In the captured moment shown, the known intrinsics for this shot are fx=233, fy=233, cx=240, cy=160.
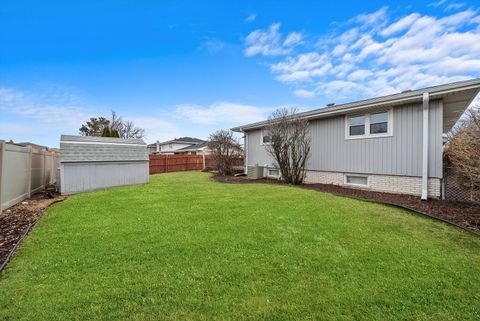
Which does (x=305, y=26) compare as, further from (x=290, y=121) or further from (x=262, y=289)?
(x=262, y=289)

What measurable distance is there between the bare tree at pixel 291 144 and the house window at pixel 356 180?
1873 mm

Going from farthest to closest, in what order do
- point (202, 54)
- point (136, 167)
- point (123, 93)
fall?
point (123, 93) → point (202, 54) → point (136, 167)

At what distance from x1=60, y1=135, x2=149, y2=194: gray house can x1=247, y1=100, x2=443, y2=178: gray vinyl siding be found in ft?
28.4

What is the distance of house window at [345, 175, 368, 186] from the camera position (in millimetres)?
9047

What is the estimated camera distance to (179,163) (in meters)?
21.5

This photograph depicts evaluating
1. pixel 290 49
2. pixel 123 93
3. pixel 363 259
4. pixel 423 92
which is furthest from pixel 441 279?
pixel 123 93

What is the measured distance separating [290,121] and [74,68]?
1154cm

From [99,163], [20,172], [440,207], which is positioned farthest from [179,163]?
[440,207]

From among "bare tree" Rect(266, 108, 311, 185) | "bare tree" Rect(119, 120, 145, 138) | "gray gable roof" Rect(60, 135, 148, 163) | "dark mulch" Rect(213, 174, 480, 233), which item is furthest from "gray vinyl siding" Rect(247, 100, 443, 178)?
"bare tree" Rect(119, 120, 145, 138)

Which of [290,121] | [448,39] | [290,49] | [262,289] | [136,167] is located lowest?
[262,289]

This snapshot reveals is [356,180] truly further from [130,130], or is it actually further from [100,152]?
[130,130]

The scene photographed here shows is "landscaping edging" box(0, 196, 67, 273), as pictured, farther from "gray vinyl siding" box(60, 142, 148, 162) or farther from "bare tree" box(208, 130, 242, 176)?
"bare tree" box(208, 130, 242, 176)

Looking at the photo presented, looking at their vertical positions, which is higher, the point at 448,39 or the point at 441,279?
the point at 448,39

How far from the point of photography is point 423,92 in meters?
7.03
